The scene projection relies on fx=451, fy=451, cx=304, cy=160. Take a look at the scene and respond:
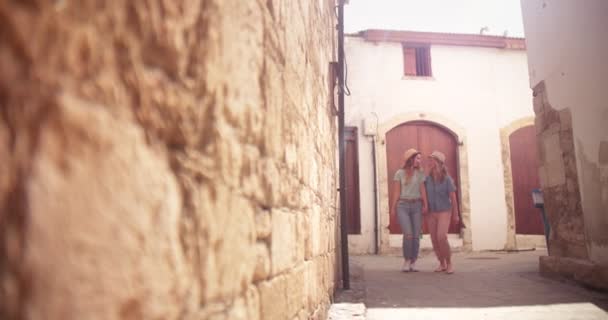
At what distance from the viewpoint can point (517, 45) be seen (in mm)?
11492

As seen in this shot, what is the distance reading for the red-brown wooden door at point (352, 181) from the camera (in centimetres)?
1044

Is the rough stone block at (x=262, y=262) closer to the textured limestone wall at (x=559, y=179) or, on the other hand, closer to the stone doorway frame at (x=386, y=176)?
the textured limestone wall at (x=559, y=179)

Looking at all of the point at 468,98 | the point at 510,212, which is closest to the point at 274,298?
the point at 510,212

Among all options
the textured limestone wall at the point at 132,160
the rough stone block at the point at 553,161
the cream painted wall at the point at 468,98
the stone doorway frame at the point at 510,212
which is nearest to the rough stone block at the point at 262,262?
the textured limestone wall at the point at 132,160

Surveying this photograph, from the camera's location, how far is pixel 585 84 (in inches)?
174

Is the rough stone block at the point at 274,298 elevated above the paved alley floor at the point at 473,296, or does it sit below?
above

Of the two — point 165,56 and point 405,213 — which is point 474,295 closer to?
point 405,213

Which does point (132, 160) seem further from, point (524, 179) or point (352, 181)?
point (524, 179)

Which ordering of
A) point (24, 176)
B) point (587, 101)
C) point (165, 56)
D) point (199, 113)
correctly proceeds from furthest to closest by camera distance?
point (587, 101), point (199, 113), point (165, 56), point (24, 176)

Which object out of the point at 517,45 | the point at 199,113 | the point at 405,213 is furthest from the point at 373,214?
the point at 199,113

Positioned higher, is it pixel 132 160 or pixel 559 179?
pixel 559 179

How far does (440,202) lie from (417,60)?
6.84 metres

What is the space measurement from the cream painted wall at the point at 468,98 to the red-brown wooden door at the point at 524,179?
45cm

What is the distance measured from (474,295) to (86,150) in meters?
4.10
